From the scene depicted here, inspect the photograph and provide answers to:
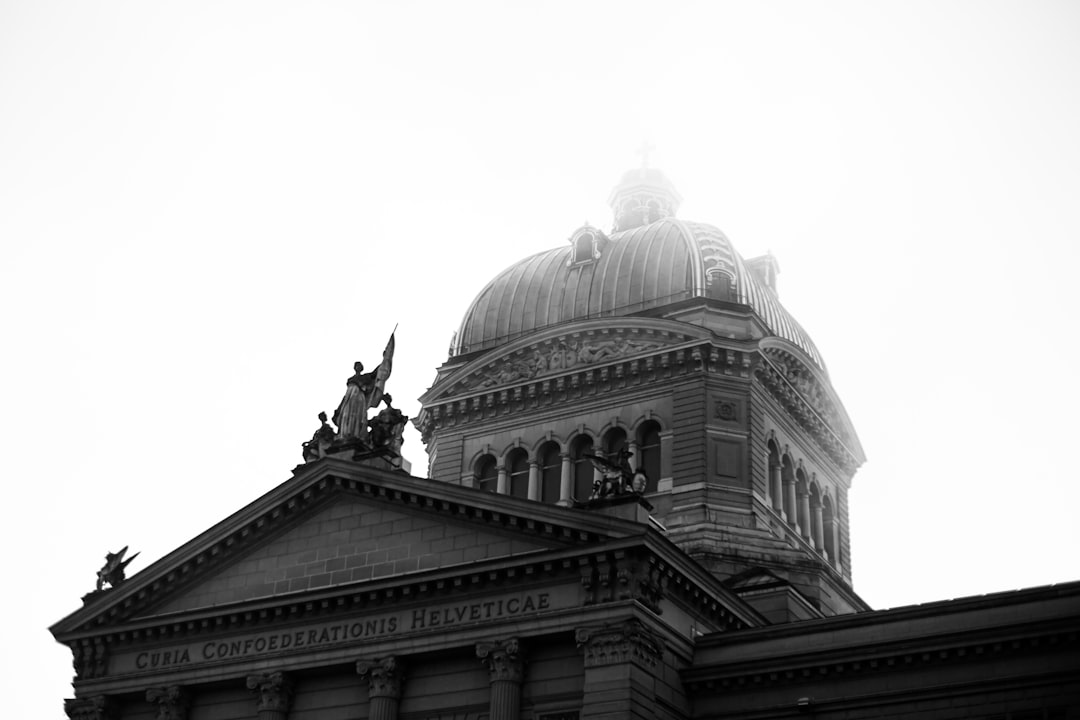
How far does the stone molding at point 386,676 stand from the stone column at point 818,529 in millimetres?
22878

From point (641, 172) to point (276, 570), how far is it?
33826 millimetres

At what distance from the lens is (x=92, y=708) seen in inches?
1677

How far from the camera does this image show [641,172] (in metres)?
69.0

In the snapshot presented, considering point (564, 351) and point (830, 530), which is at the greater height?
point (564, 351)

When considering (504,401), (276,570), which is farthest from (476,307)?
(276,570)

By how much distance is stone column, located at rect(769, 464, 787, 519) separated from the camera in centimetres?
5206

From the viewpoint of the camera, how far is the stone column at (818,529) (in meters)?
56.0

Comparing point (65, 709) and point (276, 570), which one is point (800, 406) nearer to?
point (276, 570)

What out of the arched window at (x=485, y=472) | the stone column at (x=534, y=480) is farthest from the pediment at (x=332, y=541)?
the arched window at (x=485, y=472)

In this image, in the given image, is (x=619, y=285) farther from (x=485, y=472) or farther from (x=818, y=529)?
(x=818, y=529)

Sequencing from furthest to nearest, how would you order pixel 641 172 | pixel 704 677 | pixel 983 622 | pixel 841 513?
pixel 641 172 < pixel 841 513 < pixel 704 677 < pixel 983 622

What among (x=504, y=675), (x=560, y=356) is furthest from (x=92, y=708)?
(x=560, y=356)

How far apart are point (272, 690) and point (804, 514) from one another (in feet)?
78.3

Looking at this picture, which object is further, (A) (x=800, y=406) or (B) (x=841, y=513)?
(B) (x=841, y=513)
